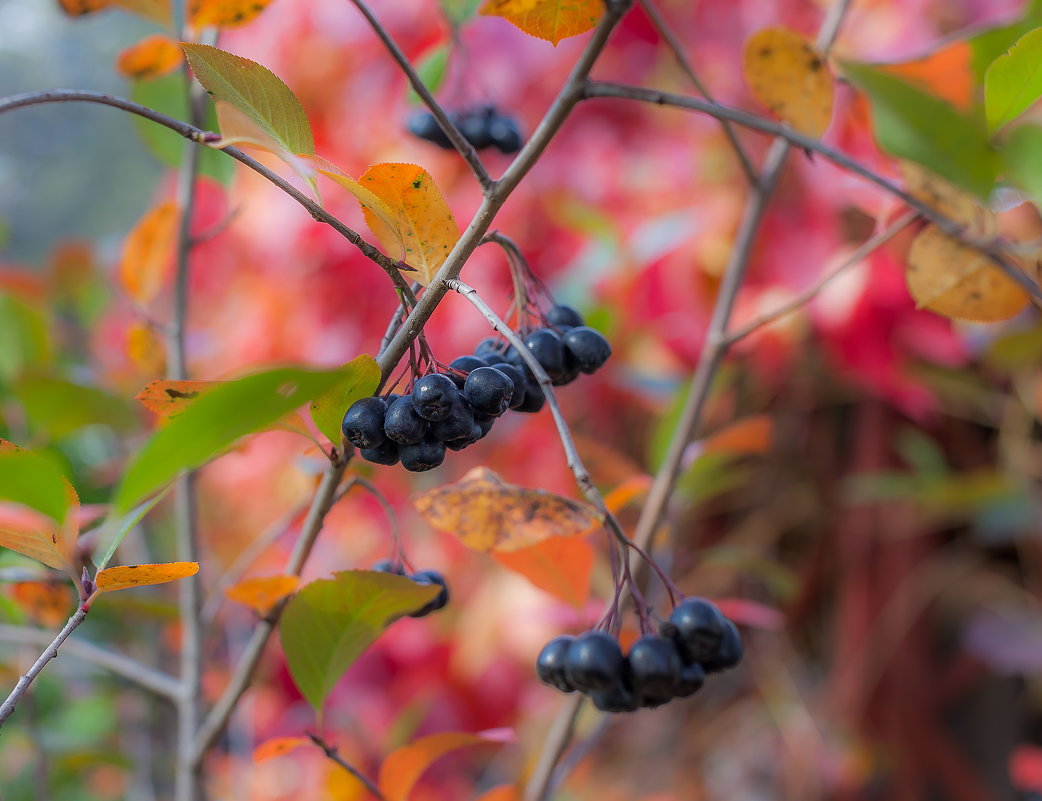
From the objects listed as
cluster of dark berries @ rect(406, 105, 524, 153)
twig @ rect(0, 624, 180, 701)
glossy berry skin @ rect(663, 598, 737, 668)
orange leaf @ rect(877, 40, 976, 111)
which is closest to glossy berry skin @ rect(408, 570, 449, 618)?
glossy berry skin @ rect(663, 598, 737, 668)

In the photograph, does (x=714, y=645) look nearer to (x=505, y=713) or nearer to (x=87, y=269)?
(x=505, y=713)

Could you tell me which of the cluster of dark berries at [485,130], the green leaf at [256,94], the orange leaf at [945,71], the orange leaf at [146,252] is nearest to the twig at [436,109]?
the green leaf at [256,94]

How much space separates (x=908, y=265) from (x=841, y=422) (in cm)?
107

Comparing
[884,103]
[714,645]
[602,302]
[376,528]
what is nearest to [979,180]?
[884,103]

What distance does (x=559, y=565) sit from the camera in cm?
47

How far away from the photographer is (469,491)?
31 centimetres

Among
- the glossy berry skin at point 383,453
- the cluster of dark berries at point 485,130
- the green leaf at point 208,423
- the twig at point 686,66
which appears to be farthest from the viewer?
the cluster of dark berries at point 485,130

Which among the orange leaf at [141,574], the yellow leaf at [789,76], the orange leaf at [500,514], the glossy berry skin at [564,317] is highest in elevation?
the yellow leaf at [789,76]

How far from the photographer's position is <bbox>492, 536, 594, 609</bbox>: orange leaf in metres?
0.46

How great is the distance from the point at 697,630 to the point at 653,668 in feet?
0.10

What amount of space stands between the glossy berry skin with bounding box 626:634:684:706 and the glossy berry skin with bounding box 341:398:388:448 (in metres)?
0.15

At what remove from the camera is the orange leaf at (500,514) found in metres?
0.30

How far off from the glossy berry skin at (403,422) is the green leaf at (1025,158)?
256 mm

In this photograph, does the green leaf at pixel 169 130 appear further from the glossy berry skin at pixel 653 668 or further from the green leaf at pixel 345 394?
the glossy berry skin at pixel 653 668
